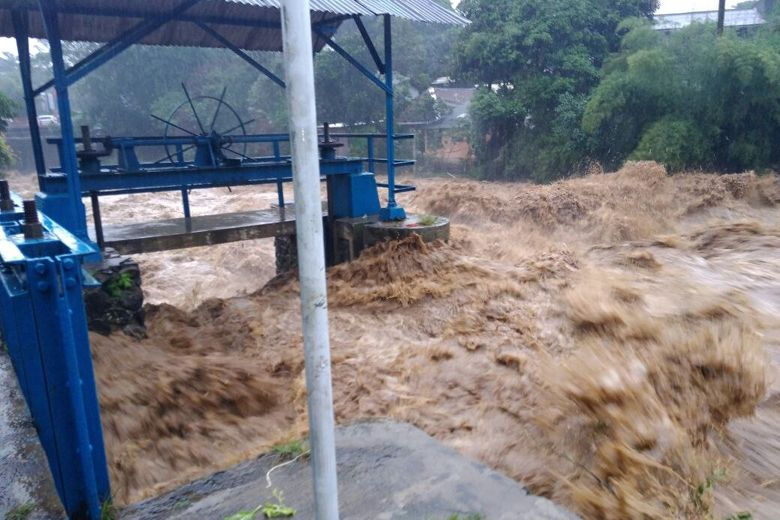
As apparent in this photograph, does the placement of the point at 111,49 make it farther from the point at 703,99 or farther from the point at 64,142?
the point at 703,99


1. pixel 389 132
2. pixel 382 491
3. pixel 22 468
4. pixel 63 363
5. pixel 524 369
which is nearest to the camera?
pixel 63 363

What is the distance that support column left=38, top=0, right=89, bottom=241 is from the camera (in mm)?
7113

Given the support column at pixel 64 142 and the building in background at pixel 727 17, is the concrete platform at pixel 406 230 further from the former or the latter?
the building in background at pixel 727 17

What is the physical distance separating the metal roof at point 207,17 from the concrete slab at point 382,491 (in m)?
5.53

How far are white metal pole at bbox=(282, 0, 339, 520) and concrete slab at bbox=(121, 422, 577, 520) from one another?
1206 mm

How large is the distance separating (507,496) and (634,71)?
1820cm

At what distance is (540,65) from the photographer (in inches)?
925

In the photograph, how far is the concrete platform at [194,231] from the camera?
8.74 m

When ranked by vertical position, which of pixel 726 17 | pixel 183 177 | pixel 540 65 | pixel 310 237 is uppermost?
pixel 726 17

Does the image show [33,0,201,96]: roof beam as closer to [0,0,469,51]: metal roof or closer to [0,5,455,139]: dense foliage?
[0,0,469,51]: metal roof

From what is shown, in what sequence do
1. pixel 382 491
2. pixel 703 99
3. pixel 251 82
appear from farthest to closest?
pixel 251 82 → pixel 703 99 → pixel 382 491

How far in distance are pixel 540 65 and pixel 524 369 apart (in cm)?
1924

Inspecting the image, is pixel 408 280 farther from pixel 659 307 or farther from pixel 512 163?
pixel 512 163

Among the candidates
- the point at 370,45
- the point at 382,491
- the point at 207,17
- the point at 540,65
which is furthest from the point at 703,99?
the point at 382,491
